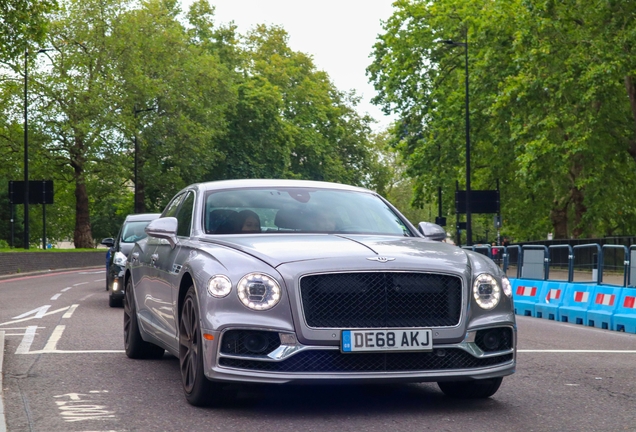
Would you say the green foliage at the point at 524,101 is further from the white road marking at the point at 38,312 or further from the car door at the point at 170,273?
the car door at the point at 170,273

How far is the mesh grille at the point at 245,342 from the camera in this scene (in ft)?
20.8

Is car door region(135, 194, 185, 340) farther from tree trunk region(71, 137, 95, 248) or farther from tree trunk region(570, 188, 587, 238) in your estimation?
tree trunk region(71, 137, 95, 248)

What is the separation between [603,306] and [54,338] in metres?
8.51

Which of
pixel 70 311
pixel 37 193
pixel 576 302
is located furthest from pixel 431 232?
pixel 37 193

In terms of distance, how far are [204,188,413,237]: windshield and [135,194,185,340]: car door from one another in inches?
25.7

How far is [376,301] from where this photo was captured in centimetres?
644

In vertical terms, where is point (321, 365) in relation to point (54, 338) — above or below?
above

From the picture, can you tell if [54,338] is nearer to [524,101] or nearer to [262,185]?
[262,185]

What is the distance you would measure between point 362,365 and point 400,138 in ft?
138

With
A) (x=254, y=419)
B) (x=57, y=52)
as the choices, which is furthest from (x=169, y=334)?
(x=57, y=52)

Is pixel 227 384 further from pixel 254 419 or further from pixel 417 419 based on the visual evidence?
pixel 417 419

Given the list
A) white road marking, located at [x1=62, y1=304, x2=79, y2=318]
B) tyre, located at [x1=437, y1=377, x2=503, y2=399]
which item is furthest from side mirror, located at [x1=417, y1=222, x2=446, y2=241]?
white road marking, located at [x1=62, y1=304, x2=79, y2=318]

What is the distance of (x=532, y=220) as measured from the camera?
167 feet

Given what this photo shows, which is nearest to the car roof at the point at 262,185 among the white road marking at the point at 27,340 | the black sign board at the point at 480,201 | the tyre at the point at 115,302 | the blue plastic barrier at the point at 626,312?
the white road marking at the point at 27,340
